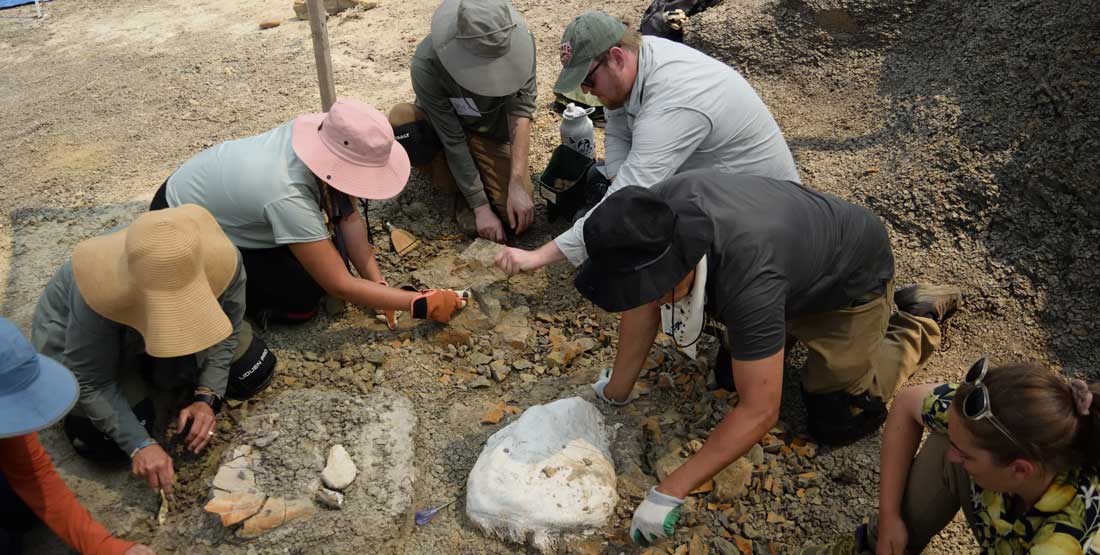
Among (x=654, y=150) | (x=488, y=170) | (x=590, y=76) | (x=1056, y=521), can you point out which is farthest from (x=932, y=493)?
(x=488, y=170)

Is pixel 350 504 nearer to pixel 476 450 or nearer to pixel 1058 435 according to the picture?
pixel 476 450

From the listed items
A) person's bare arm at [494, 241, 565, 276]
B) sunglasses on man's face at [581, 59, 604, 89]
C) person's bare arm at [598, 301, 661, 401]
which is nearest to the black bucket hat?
person's bare arm at [598, 301, 661, 401]

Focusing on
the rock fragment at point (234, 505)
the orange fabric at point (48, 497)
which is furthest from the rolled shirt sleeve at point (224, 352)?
the orange fabric at point (48, 497)

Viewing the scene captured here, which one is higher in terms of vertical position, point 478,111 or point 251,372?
point 478,111

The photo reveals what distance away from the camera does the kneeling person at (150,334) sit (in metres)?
2.11

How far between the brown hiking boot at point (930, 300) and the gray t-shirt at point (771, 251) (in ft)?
1.95

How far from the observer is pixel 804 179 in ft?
11.9

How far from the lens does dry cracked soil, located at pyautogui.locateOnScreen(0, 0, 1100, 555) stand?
2441mm

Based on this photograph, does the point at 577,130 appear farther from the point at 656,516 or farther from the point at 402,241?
the point at 656,516

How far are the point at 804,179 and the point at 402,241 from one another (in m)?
1.97

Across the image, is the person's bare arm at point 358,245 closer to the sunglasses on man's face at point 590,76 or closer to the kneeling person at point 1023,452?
the sunglasses on man's face at point 590,76

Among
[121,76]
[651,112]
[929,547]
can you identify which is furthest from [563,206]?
[121,76]

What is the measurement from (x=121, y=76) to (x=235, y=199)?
3.68 metres

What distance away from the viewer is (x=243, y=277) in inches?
99.4
